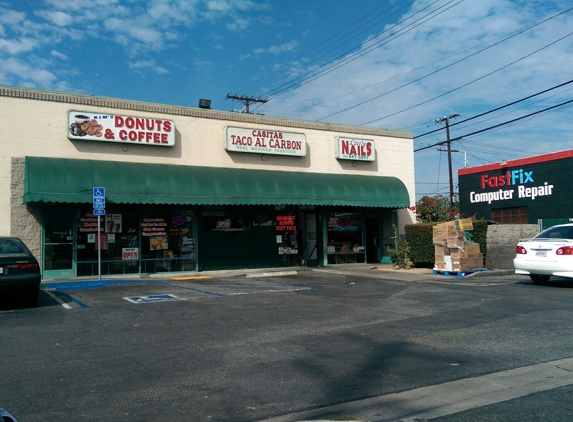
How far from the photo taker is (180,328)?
9.15m

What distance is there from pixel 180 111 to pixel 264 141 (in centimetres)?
364

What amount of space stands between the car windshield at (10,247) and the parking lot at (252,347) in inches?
49.4

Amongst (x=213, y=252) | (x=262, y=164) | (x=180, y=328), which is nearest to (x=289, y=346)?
(x=180, y=328)

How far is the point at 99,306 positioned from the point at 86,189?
644 cm

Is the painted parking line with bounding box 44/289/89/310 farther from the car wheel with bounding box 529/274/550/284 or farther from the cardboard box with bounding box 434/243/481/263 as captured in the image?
the car wheel with bounding box 529/274/550/284

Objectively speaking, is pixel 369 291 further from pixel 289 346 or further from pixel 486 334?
pixel 289 346

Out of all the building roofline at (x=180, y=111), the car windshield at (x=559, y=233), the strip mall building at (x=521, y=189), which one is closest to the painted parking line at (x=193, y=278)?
the building roofline at (x=180, y=111)

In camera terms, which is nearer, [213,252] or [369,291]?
[369,291]

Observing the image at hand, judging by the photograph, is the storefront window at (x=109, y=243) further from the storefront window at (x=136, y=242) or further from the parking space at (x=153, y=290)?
the parking space at (x=153, y=290)

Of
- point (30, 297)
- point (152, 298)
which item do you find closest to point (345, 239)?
point (152, 298)

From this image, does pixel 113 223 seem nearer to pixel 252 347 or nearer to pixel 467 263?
pixel 252 347

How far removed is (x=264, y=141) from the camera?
71.4 feet

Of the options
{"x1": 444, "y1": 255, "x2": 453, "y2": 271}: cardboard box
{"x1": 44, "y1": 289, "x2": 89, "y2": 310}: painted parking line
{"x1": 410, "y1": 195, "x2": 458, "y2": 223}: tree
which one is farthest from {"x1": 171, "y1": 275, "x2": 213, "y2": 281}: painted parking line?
{"x1": 410, "y1": 195, "x2": 458, "y2": 223}: tree

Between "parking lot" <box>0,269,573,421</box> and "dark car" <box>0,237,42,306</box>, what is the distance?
510 mm
